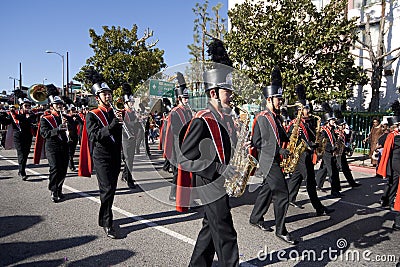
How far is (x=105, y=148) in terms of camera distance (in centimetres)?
450

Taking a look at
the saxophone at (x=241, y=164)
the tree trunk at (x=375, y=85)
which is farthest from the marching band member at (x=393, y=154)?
the tree trunk at (x=375, y=85)

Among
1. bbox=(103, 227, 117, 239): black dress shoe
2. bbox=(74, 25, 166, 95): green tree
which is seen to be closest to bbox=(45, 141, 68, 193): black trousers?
bbox=(103, 227, 117, 239): black dress shoe

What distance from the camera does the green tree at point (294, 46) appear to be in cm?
1227

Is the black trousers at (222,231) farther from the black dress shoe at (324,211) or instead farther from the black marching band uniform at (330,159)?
A: the black marching band uniform at (330,159)

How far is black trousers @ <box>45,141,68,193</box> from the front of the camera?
595cm

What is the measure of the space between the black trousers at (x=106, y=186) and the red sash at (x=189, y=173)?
1431 millimetres

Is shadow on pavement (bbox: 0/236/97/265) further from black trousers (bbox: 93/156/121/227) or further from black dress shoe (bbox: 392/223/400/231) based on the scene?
black dress shoe (bbox: 392/223/400/231)

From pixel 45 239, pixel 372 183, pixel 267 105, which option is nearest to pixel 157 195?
pixel 45 239

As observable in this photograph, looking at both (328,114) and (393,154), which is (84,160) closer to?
(393,154)

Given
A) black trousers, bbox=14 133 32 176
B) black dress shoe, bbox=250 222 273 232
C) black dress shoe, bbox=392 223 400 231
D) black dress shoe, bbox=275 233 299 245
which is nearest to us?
black dress shoe, bbox=275 233 299 245

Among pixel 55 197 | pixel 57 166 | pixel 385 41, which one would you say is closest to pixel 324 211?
pixel 55 197

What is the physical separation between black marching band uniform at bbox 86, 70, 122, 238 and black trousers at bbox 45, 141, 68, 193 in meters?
1.81

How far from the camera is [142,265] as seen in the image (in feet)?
11.5

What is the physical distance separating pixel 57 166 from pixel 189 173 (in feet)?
12.5
